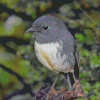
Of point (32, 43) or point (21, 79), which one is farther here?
point (21, 79)

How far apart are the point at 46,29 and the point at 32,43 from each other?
4.35 ft

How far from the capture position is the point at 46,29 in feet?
9.06

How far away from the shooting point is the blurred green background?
11.6ft

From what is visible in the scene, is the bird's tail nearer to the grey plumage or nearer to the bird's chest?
the grey plumage

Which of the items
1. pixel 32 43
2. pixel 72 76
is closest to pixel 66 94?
pixel 72 76

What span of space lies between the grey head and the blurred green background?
748mm

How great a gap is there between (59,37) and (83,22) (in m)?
1.13

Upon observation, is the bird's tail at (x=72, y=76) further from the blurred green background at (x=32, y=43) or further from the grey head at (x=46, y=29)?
the grey head at (x=46, y=29)

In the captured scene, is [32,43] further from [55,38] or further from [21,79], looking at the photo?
[55,38]

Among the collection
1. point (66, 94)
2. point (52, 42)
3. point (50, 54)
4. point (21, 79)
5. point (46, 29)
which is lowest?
point (21, 79)

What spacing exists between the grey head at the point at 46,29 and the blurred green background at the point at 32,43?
75cm

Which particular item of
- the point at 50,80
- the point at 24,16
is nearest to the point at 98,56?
the point at 50,80

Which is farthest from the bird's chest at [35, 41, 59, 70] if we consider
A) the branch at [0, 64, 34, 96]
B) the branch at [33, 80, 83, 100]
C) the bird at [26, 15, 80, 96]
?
the branch at [0, 64, 34, 96]

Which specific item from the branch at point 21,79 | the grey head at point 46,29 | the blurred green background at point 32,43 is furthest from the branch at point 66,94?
the branch at point 21,79
